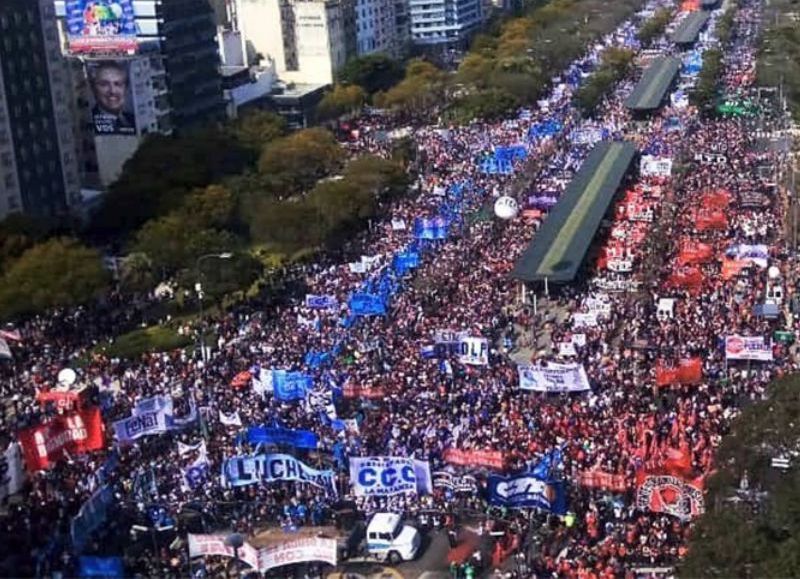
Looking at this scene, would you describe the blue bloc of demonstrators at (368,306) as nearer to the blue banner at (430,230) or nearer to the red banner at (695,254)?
the blue banner at (430,230)

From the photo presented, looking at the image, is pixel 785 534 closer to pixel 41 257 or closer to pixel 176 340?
pixel 176 340

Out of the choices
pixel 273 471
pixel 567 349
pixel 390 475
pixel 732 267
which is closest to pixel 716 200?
pixel 732 267

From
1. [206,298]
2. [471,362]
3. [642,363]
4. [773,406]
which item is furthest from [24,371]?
[773,406]

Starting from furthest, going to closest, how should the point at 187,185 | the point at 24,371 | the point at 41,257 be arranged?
1. the point at 187,185
2. the point at 41,257
3. the point at 24,371

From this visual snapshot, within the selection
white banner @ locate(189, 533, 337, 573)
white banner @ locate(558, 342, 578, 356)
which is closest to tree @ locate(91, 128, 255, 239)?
white banner @ locate(558, 342, 578, 356)

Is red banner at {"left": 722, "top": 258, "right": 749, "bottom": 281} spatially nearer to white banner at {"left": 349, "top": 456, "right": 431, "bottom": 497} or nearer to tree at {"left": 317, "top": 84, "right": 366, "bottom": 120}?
white banner at {"left": 349, "top": 456, "right": 431, "bottom": 497}

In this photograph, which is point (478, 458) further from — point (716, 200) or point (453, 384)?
point (716, 200)
